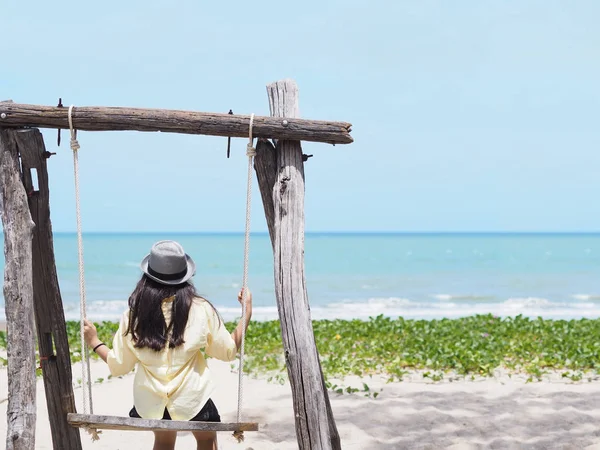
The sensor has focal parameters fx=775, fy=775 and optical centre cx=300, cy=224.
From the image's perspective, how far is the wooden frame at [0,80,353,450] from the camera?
412 centimetres

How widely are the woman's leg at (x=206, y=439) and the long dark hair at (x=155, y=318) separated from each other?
63 centimetres

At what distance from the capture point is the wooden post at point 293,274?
409 cm

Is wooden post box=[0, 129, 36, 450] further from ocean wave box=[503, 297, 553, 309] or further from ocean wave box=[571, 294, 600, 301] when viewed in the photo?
ocean wave box=[571, 294, 600, 301]

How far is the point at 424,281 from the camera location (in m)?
31.2

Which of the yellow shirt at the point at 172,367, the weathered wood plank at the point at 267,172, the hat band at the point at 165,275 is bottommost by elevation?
the yellow shirt at the point at 172,367

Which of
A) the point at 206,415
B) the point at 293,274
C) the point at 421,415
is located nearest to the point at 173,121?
the point at 293,274

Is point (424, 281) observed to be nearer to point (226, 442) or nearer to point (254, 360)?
point (254, 360)

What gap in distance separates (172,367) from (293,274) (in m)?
0.81

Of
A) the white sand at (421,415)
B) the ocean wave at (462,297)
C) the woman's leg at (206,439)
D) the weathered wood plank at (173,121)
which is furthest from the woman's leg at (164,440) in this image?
the ocean wave at (462,297)

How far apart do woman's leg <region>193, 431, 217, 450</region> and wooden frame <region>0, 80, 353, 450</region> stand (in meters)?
0.53

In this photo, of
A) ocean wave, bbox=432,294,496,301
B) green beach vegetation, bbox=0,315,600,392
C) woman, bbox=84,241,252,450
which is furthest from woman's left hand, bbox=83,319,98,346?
ocean wave, bbox=432,294,496,301

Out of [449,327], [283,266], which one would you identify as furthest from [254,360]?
[283,266]

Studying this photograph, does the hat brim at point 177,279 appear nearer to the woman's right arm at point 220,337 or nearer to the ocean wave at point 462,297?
the woman's right arm at point 220,337

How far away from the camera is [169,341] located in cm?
399
